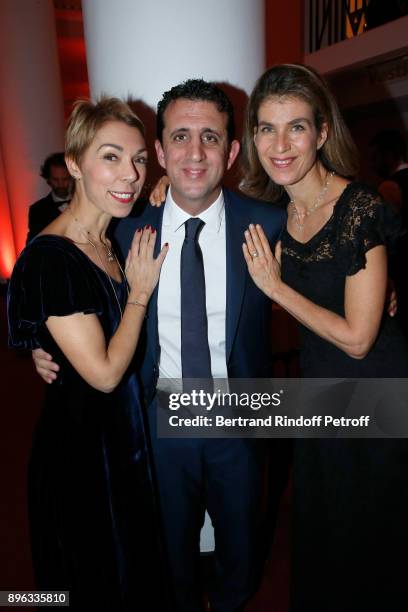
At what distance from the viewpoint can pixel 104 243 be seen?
160 cm

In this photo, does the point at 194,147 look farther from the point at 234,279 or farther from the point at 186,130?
the point at 234,279

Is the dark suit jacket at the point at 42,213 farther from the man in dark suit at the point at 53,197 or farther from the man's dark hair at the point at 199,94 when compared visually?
the man's dark hair at the point at 199,94

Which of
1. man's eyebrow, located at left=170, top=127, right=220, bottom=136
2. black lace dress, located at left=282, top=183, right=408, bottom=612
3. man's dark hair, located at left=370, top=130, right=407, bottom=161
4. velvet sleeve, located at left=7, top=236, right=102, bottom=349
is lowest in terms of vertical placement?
black lace dress, located at left=282, top=183, right=408, bottom=612

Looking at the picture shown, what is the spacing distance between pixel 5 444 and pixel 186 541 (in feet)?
6.71

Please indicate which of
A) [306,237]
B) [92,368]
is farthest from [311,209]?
[92,368]

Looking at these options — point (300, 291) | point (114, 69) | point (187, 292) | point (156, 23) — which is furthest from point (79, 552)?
point (156, 23)

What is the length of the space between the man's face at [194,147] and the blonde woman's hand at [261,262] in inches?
8.6

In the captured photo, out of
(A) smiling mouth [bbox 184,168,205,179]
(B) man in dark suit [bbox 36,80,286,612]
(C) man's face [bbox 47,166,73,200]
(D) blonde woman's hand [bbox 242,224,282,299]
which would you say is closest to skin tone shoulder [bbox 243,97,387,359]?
(D) blonde woman's hand [bbox 242,224,282,299]

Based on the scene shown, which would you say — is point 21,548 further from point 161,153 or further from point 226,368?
point 161,153

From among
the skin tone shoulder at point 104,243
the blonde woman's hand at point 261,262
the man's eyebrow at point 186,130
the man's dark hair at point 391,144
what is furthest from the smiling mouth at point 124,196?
the man's dark hair at point 391,144

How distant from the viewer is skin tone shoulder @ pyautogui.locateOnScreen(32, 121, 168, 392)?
136cm

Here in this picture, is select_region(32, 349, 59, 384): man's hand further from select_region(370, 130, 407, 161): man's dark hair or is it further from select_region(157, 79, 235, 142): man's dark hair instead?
select_region(370, 130, 407, 161): man's dark hair

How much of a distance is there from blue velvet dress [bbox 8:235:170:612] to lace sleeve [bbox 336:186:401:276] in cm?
71

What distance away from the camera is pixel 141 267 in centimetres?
155
